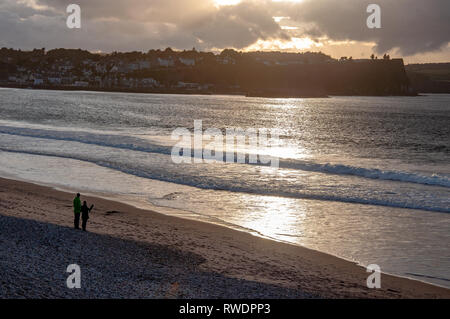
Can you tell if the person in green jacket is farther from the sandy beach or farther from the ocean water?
the ocean water

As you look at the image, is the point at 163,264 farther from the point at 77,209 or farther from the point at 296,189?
the point at 296,189

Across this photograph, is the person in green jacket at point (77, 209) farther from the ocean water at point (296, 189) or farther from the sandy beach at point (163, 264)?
the ocean water at point (296, 189)

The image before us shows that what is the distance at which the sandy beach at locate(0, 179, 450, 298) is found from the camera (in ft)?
37.5

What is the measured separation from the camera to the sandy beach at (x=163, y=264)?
1143cm

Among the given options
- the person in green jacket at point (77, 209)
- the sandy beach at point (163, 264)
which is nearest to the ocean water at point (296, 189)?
the sandy beach at point (163, 264)

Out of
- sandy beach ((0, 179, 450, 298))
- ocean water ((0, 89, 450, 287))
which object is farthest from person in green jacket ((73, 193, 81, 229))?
ocean water ((0, 89, 450, 287))

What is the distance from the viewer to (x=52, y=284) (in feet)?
36.1

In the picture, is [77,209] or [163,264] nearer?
[163,264]

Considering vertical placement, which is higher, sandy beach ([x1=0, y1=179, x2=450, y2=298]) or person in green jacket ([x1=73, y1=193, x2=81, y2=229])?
person in green jacket ([x1=73, y1=193, x2=81, y2=229])

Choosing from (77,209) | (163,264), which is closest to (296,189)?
(77,209)

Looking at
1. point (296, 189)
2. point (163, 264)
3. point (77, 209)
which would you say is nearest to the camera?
point (163, 264)

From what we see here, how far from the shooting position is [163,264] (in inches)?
537
